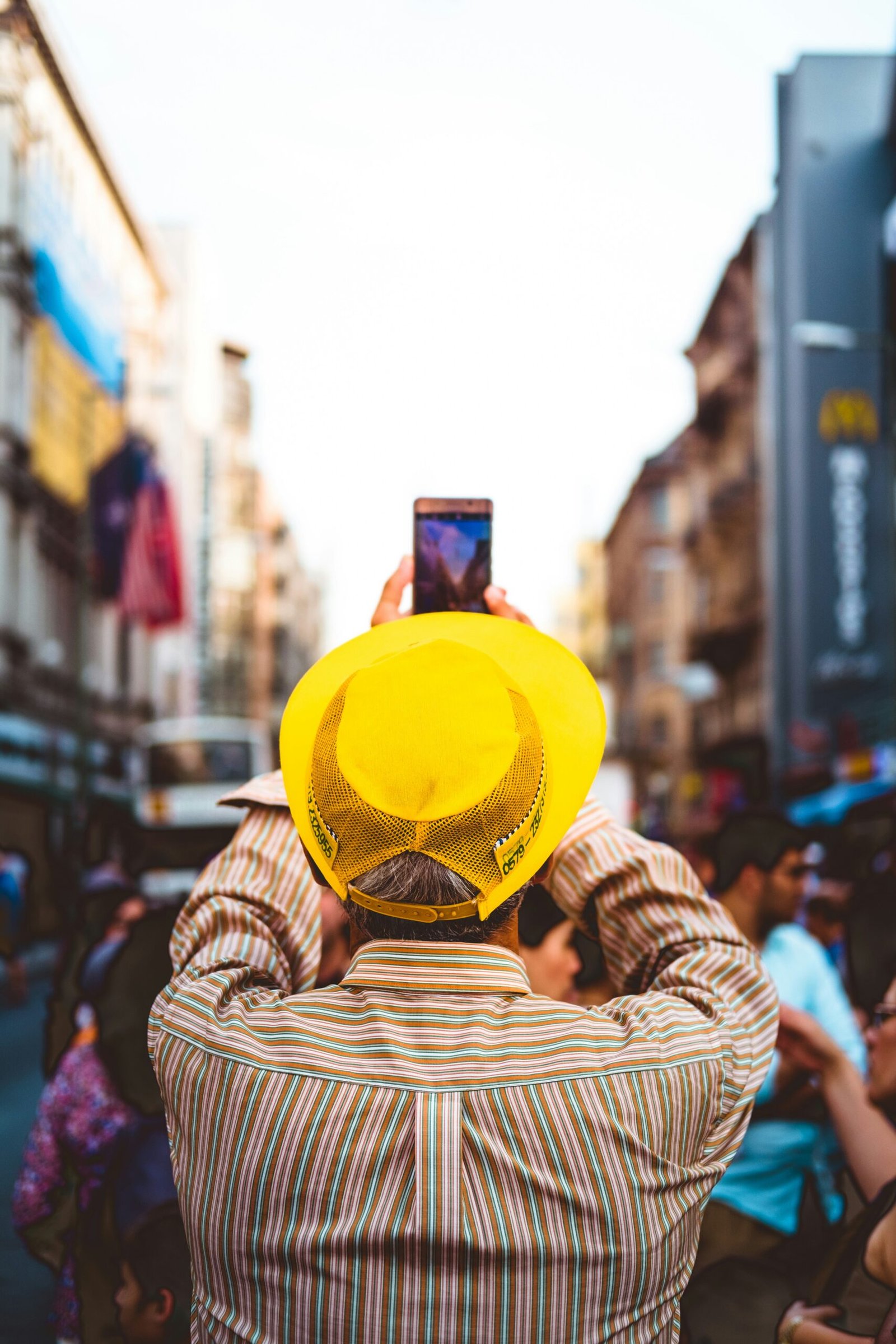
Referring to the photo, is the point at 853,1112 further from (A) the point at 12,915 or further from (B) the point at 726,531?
(B) the point at 726,531

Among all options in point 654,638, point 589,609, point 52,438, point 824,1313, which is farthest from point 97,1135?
point 589,609

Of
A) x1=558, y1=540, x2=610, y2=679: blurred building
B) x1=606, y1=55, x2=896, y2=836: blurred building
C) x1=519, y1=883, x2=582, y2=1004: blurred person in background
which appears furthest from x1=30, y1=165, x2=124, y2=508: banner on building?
x1=558, y1=540, x2=610, y2=679: blurred building

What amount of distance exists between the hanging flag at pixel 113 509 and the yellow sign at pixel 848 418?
15.9m

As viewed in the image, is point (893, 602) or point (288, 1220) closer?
point (288, 1220)

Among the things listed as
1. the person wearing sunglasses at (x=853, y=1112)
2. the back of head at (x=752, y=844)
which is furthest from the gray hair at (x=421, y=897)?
the back of head at (x=752, y=844)

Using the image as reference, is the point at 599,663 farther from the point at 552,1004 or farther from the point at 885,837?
the point at 552,1004

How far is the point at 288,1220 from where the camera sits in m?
1.41

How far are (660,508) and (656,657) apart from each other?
7.39 meters

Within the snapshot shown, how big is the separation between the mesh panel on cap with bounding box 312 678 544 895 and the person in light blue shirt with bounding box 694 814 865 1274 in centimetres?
158

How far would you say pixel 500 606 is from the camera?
172cm

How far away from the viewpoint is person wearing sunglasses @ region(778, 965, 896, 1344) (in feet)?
6.81

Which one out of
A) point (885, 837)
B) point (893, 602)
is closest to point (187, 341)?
point (893, 602)

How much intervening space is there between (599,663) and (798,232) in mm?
62245

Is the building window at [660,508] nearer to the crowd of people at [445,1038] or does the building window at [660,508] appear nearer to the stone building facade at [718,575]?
the stone building facade at [718,575]
